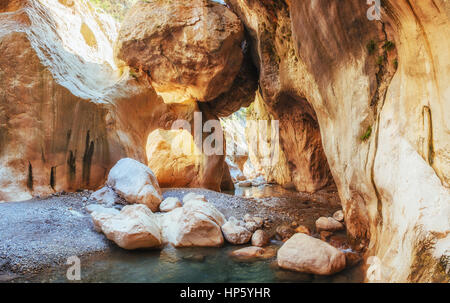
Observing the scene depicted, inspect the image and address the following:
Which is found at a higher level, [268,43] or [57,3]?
[57,3]

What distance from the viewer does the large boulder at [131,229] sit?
410cm

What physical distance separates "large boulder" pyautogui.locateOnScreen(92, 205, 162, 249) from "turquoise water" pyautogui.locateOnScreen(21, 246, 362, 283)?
154 millimetres

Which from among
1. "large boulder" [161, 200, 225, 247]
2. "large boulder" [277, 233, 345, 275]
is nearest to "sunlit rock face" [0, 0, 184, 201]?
"large boulder" [161, 200, 225, 247]

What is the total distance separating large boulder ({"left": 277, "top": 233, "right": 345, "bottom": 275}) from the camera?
339 centimetres

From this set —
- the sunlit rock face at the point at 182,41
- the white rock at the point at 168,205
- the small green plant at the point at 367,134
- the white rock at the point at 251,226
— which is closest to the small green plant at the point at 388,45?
the small green plant at the point at 367,134

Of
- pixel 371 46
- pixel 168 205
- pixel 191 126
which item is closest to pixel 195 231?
pixel 168 205

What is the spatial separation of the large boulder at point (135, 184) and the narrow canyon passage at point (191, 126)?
0.04 meters

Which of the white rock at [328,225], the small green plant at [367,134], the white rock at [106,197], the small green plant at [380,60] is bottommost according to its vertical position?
the white rock at [328,225]

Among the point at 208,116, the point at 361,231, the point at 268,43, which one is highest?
the point at 268,43

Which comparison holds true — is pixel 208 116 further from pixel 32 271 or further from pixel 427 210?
pixel 427 210

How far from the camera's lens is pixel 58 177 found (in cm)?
673

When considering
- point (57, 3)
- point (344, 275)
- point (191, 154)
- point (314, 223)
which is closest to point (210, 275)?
point (344, 275)

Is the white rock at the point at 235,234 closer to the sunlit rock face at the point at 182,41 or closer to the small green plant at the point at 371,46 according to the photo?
the small green plant at the point at 371,46

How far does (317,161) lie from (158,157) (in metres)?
8.11
